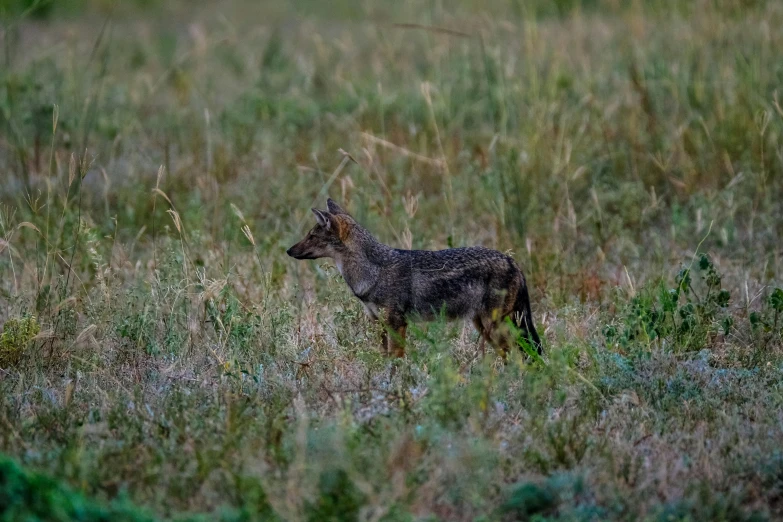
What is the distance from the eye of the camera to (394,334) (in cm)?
559

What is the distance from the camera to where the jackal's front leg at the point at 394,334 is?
5.70 metres

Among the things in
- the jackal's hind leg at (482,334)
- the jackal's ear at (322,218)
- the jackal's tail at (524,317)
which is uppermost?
the jackal's ear at (322,218)

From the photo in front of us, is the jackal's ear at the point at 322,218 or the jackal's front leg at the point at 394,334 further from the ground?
the jackal's ear at the point at 322,218

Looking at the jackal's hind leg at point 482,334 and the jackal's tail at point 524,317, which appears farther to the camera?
the jackal's hind leg at point 482,334

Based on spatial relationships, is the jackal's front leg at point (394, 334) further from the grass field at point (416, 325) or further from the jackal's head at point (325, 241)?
the jackal's head at point (325, 241)

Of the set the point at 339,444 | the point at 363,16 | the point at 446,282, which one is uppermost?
the point at 339,444

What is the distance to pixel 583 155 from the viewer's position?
8953 mm

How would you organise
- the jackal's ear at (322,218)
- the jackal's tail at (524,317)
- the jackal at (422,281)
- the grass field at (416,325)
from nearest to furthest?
the grass field at (416,325), the jackal's tail at (524,317), the jackal at (422,281), the jackal's ear at (322,218)

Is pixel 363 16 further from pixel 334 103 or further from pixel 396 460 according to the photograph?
pixel 396 460

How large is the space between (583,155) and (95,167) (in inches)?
168

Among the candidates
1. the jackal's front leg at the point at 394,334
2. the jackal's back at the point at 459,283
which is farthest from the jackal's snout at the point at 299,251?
the jackal's front leg at the point at 394,334

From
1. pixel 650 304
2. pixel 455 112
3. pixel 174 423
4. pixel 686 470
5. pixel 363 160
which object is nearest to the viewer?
pixel 686 470

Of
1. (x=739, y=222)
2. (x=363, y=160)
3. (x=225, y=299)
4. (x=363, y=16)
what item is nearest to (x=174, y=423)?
(x=225, y=299)

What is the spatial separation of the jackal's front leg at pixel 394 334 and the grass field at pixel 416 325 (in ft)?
0.40
